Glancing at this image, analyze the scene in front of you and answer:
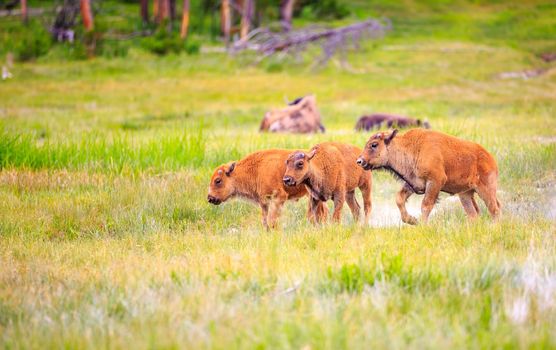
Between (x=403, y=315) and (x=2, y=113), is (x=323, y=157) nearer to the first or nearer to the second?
(x=403, y=315)

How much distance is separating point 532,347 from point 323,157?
5155 mm

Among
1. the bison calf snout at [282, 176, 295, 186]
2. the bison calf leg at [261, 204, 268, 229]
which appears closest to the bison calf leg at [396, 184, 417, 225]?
the bison calf snout at [282, 176, 295, 186]

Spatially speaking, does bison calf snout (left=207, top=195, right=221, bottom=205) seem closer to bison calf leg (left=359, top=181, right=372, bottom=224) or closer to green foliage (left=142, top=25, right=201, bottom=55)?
bison calf leg (left=359, top=181, right=372, bottom=224)

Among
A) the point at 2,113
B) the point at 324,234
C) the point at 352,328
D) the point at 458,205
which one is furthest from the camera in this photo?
the point at 2,113

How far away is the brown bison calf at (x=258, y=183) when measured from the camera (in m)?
9.27

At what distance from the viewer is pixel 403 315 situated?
5020 mm

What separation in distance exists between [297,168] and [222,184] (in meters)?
1.22

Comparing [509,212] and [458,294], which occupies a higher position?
[458,294]

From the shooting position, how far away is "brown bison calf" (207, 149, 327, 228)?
927cm

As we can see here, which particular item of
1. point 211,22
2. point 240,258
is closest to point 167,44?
point 211,22

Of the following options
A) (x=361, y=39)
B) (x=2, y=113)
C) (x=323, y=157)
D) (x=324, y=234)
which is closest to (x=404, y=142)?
(x=323, y=157)

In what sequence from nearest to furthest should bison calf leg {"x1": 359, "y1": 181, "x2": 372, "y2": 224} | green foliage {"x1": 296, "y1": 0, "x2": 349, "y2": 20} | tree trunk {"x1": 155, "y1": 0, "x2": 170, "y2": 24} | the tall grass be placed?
bison calf leg {"x1": 359, "y1": 181, "x2": 372, "y2": 224} → the tall grass → tree trunk {"x1": 155, "y1": 0, "x2": 170, "y2": 24} → green foliage {"x1": 296, "y1": 0, "x2": 349, "y2": 20}

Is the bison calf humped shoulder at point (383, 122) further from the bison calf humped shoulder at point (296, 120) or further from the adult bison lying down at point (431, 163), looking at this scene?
the adult bison lying down at point (431, 163)

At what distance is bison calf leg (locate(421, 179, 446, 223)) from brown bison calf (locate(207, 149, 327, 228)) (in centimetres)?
133
